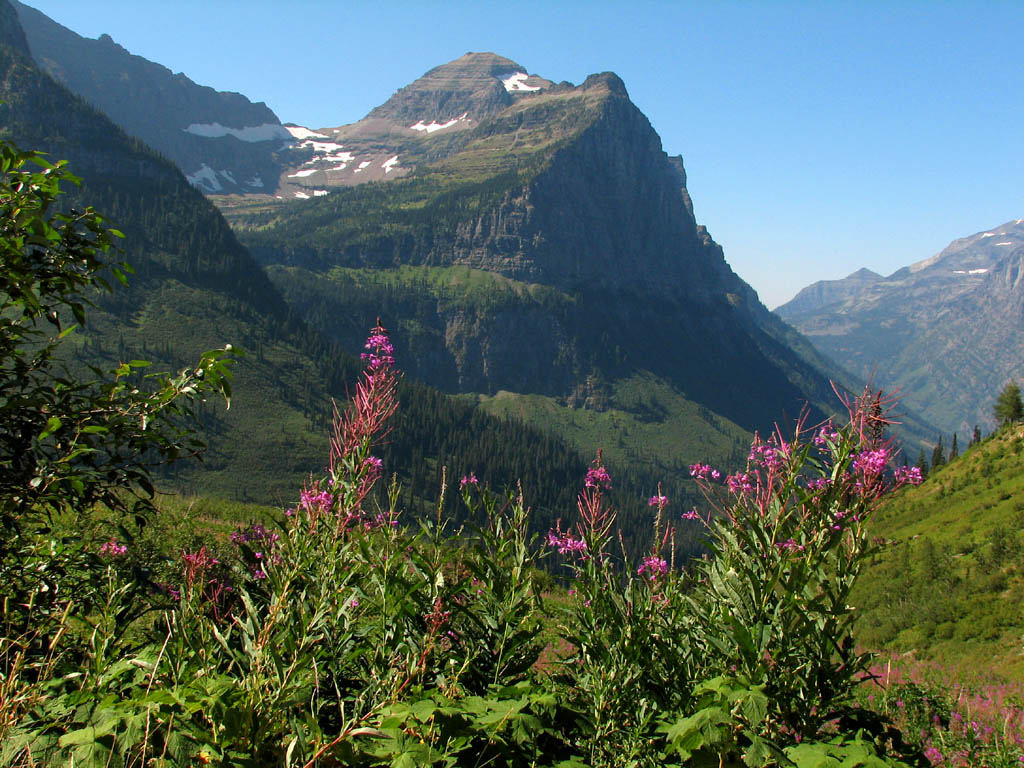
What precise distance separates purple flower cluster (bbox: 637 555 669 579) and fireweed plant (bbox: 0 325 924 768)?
43mm

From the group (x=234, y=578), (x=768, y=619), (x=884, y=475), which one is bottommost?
(x=234, y=578)

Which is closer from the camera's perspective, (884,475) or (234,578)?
(884,475)

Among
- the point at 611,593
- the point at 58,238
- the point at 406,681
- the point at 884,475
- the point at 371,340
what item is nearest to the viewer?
the point at 406,681

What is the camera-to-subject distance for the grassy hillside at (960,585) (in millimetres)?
23266

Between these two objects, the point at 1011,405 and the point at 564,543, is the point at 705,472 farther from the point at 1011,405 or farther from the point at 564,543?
the point at 1011,405

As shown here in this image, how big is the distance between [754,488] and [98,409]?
5449mm

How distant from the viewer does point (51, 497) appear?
5188 mm

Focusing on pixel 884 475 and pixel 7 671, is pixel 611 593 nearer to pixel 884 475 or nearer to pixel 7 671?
pixel 884 475

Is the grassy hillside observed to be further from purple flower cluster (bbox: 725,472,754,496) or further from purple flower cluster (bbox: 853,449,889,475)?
purple flower cluster (bbox: 853,449,889,475)

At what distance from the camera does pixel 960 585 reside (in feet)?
105

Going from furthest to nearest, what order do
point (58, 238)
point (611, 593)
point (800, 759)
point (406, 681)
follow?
point (58, 238) < point (611, 593) < point (406, 681) < point (800, 759)

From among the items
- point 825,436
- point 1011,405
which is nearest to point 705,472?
point 825,436

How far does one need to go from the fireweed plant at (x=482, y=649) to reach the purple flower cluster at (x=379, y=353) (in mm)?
26

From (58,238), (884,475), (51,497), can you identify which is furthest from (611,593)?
(58,238)
